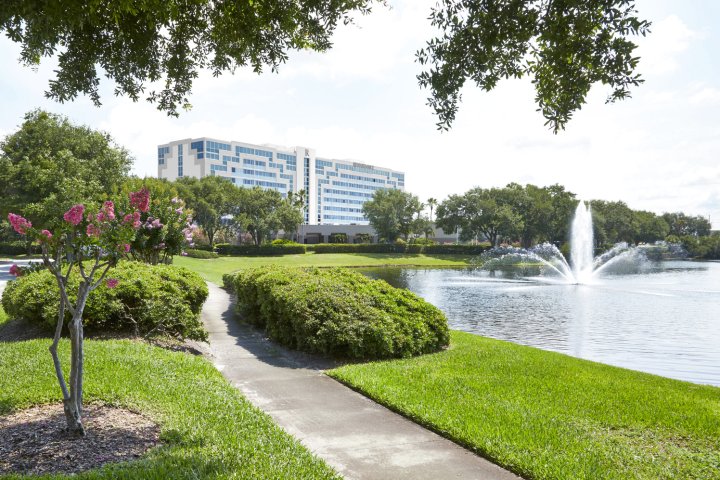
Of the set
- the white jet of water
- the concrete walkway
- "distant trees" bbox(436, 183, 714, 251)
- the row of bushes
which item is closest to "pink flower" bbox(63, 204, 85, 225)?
the concrete walkway

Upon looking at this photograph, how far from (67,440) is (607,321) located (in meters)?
18.8

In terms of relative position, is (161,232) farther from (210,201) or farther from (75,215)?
(210,201)

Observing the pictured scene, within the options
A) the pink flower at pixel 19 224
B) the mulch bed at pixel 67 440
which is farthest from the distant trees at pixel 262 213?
the pink flower at pixel 19 224

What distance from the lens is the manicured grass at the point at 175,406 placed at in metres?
4.60

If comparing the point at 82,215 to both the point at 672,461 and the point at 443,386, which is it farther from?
the point at 672,461

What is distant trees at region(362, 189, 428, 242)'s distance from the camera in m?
81.8

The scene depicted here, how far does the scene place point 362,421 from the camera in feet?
21.5

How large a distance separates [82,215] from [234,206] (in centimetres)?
6848

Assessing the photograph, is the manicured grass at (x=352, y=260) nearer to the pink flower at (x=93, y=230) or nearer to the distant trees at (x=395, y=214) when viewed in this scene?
the distant trees at (x=395, y=214)

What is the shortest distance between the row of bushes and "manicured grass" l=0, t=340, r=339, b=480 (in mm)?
52722

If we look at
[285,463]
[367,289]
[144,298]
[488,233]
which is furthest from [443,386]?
[488,233]

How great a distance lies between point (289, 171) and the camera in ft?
473

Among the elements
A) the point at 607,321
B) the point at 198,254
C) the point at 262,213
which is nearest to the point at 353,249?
the point at 262,213

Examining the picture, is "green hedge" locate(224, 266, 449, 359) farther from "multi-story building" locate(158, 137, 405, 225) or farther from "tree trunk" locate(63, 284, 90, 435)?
"multi-story building" locate(158, 137, 405, 225)
